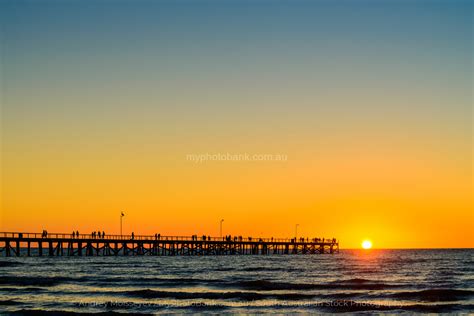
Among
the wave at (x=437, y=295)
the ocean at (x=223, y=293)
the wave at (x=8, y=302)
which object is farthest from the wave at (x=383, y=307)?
the wave at (x=8, y=302)

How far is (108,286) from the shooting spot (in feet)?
139

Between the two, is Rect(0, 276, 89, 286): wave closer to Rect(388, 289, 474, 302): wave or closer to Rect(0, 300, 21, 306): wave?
Rect(0, 300, 21, 306): wave

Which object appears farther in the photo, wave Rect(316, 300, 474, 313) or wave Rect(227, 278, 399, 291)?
wave Rect(227, 278, 399, 291)

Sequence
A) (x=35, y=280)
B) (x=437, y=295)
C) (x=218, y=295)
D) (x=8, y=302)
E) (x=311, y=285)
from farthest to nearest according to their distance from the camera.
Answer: (x=35, y=280), (x=311, y=285), (x=437, y=295), (x=218, y=295), (x=8, y=302)

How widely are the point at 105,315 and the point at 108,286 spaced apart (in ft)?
44.4

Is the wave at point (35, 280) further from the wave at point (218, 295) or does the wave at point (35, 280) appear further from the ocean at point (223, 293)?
the wave at point (218, 295)

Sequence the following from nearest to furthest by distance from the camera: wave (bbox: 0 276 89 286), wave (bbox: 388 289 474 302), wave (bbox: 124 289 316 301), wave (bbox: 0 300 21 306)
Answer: wave (bbox: 0 300 21 306) < wave (bbox: 388 289 474 302) < wave (bbox: 124 289 316 301) < wave (bbox: 0 276 89 286)

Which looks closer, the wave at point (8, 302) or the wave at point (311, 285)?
the wave at point (8, 302)

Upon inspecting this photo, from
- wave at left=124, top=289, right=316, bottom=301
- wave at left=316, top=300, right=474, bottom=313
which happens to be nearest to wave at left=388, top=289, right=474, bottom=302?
wave at left=316, top=300, right=474, bottom=313

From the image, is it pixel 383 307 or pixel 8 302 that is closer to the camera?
pixel 383 307

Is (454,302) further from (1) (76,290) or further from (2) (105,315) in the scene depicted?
(1) (76,290)

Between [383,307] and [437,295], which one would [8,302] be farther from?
[437,295]

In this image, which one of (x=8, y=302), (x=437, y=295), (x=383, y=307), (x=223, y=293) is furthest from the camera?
(x=223, y=293)

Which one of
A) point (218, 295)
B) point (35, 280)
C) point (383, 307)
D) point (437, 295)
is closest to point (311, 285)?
point (437, 295)
